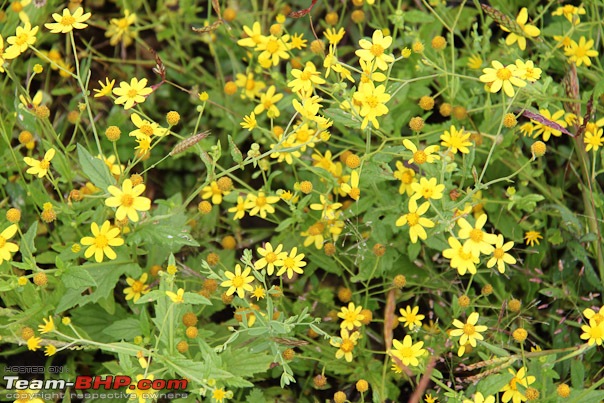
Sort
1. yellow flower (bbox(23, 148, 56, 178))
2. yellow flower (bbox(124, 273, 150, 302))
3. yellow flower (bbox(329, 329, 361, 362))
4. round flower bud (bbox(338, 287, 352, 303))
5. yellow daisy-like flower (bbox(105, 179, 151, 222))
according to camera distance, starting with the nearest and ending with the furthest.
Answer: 1. yellow daisy-like flower (bbox(105, 179, 151, 222))
2. yellow flower (bbox(23, 148, 56, 178))
3. yellow flower (bbox(329, 329, 361, 362))
4. yellow flower (bbox(124, 273, 150, 302))
5. round flower bud (bbox(338, 287, 352, 303))

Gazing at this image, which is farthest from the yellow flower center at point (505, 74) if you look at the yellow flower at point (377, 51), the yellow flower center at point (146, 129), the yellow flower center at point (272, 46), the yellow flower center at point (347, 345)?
the yellow flower center at point (146, 129)

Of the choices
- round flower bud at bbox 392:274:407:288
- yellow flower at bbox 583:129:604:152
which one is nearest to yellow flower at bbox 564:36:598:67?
yellow flower at bbox 583:129:604:152

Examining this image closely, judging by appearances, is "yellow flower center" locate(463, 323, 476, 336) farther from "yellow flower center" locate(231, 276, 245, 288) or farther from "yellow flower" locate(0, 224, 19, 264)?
"yellow flower" locate(0, 224, 19, 264)

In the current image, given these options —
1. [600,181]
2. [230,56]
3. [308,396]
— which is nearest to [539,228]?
[600,181]

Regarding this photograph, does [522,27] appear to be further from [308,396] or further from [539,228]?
[308,396]

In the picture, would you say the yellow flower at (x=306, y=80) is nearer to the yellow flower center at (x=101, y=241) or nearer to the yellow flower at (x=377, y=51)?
the yellow flower at (x=377, y=51)

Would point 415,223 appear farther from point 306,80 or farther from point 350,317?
point 306,80
